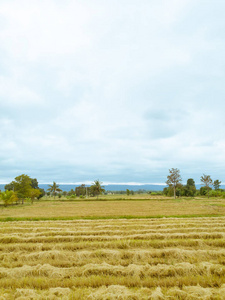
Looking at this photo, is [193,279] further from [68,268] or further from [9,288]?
[9,288]

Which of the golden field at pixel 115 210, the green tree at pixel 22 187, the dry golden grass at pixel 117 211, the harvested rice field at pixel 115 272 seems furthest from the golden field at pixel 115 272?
the green tree at pixel 22 187

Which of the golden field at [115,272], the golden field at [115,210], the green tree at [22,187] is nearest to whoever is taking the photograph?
the golden field at [115,272]

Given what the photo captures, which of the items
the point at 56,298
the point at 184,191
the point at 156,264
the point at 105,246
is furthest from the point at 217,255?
the point at 184,191

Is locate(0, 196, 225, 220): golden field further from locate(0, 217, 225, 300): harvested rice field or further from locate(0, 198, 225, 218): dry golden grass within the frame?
locate(0, 217, 225, 300): harvested rice field

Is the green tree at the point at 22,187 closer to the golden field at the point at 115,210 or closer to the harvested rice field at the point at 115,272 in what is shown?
the golden field at the point at 115,210

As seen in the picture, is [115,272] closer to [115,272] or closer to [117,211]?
[115,272]

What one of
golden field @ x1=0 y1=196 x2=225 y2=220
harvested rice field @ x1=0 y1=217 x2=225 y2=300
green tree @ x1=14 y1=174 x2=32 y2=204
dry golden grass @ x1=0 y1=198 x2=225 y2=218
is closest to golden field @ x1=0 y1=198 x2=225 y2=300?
harvested rice field @ x1=0 y1=217 x2=225 y2=300

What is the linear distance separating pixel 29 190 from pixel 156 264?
5313 centimetres

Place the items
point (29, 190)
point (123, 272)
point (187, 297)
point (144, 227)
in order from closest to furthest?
point (187, 297) < point (123, 272) < point (144, 227) < point (29, 190)

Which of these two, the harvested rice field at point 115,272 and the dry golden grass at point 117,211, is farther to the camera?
the dry golden grass at point 117,211

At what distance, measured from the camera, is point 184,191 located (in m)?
86.0

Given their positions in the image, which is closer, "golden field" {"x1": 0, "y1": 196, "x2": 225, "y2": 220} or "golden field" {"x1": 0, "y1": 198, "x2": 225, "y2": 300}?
"golden field" {"x1": 0, "y1": 198, "x2": 225, "y2": 300}

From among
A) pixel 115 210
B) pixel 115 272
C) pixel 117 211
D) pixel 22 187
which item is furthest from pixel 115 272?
pixel 22 187

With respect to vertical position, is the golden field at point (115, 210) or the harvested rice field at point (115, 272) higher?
the harvested rice field at point (115, 272)
